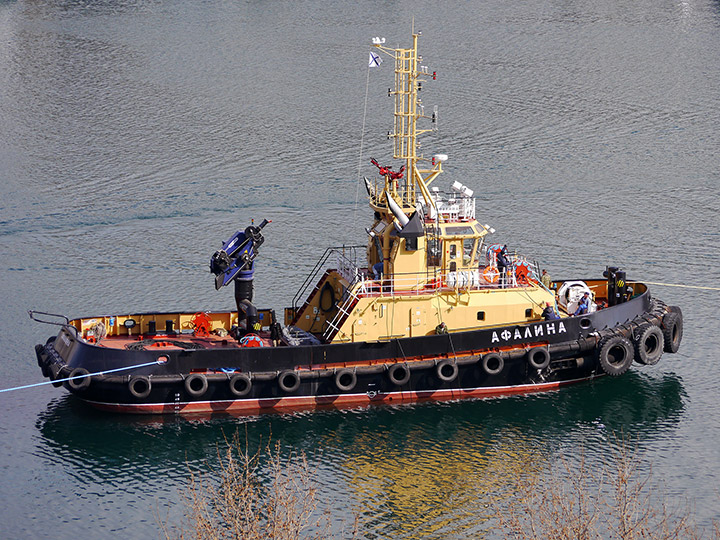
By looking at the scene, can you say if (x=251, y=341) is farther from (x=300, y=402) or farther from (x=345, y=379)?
(x=345, y=379)

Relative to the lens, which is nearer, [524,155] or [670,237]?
[670,237]

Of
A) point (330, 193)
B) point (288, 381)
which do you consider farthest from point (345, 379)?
point (330, 193)

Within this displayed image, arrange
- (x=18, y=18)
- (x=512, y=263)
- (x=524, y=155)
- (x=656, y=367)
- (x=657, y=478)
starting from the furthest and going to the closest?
(x=18, y=18) → (x=524, y=155) → (x=656, y=367) → (x=512, y=263) → (x=657, y=478)

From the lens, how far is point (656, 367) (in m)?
27.0

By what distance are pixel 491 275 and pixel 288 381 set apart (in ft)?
18.2

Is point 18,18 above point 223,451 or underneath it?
above

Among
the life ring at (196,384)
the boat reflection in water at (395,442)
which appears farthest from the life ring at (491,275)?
the life ring at (196,384)

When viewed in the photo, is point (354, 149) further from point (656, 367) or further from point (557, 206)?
point (656, 367)

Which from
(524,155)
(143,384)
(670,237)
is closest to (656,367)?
(670,237)

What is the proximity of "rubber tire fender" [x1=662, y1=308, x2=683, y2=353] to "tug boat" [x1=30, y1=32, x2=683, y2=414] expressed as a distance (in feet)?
0.89

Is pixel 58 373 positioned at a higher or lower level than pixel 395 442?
higher

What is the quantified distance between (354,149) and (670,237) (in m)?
14.3

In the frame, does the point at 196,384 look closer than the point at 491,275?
Yes

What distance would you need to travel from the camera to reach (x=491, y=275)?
→ 24.7m
